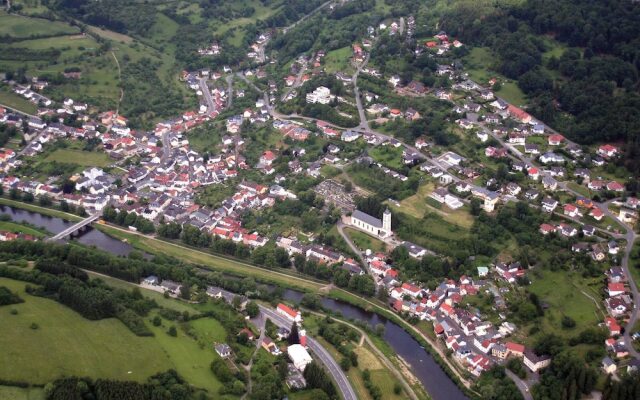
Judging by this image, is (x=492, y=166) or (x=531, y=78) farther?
(x=531, y=78)

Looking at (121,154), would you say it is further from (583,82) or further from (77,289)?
(583,82)

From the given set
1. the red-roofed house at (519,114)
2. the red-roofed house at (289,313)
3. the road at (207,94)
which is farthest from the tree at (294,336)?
the road at (207,94)

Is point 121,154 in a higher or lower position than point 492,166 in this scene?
lower

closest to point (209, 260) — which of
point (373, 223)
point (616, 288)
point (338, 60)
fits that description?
point (373, 223)

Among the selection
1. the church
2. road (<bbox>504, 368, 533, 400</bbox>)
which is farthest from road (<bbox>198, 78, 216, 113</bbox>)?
road (<bbox>504, 368, 533, 400</bbox>)

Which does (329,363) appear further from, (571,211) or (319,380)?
(571,211)

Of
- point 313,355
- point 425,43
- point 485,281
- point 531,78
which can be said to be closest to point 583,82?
point 531,78
